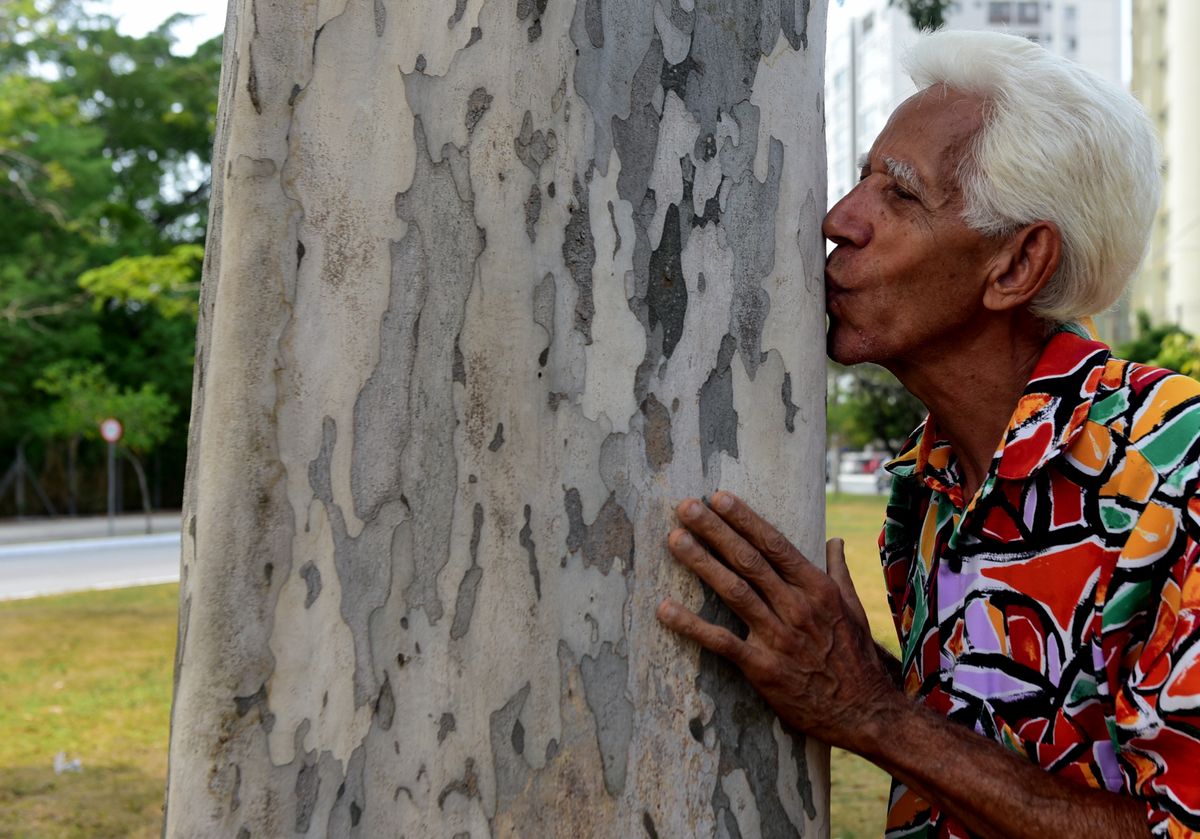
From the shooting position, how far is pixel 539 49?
4.79 feet

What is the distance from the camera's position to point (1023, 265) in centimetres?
176

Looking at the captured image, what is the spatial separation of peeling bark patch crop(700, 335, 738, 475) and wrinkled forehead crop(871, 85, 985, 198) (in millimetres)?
488

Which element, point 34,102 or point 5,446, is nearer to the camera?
point 34,102

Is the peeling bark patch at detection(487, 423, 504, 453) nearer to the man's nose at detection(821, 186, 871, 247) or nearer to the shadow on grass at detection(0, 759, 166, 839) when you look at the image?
the man's nose at detection(821, 186, 871, 247)

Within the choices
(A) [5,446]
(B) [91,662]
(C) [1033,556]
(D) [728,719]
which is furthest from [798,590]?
(A) [5,446]

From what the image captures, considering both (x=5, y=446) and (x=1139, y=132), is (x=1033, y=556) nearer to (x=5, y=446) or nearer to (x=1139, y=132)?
(x=1139, y=132)

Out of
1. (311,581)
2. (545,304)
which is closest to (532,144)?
(545,304)

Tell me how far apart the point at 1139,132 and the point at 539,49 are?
894mm

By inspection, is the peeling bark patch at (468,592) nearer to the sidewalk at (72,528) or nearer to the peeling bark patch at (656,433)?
the peeling bark patch at (656,433)

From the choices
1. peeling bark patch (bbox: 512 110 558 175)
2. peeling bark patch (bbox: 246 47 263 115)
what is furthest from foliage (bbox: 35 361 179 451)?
peeling bark patch (bbox: 512 110 558 175)

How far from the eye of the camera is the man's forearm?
1.51 metres

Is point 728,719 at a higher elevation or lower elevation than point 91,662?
higher

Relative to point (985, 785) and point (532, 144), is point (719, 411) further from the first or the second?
point (985, 785)

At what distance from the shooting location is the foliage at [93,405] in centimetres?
2731
